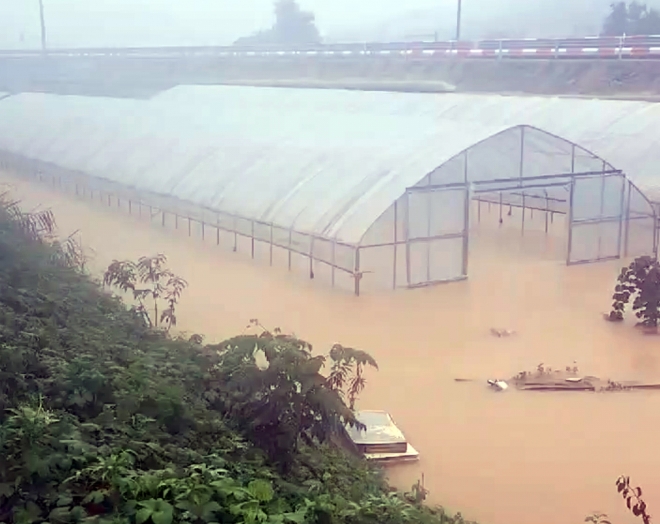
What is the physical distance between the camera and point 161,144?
20.8m

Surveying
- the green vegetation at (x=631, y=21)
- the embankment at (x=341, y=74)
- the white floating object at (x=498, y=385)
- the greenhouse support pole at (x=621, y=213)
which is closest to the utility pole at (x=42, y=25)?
the embankment at (x=341, y=74)

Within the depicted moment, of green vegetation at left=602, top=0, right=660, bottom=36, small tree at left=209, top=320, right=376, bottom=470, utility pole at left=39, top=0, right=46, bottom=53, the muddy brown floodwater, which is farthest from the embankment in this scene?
small tree at left=209, top=320, right=376, bottom=470

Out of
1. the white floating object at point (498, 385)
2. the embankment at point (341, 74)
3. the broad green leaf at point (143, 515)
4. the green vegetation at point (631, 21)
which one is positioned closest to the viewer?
the broad green leaf at point (143, 515)

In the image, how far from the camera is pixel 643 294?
12031 millimetres

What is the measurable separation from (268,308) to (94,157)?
11122 millimetres

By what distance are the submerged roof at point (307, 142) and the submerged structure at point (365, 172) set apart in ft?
0.14

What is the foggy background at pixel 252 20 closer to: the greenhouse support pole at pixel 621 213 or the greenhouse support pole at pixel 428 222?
the greenhouse support pole at pixel 428 222

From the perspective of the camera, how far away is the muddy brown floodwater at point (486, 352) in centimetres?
747

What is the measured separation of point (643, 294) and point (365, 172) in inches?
205

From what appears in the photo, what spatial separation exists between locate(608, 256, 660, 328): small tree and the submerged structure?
307 cm

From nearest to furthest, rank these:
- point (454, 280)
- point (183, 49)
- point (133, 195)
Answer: point (454, 280) < point (133, 195) < point (183, 49)

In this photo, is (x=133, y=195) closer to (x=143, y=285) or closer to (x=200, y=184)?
(x=200, y=184)

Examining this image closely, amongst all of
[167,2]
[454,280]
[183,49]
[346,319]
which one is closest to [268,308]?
[346,319]

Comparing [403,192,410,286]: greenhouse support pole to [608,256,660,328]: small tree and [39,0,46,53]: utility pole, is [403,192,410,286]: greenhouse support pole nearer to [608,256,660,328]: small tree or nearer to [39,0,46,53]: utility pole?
[608,256,660,328]: small tree
